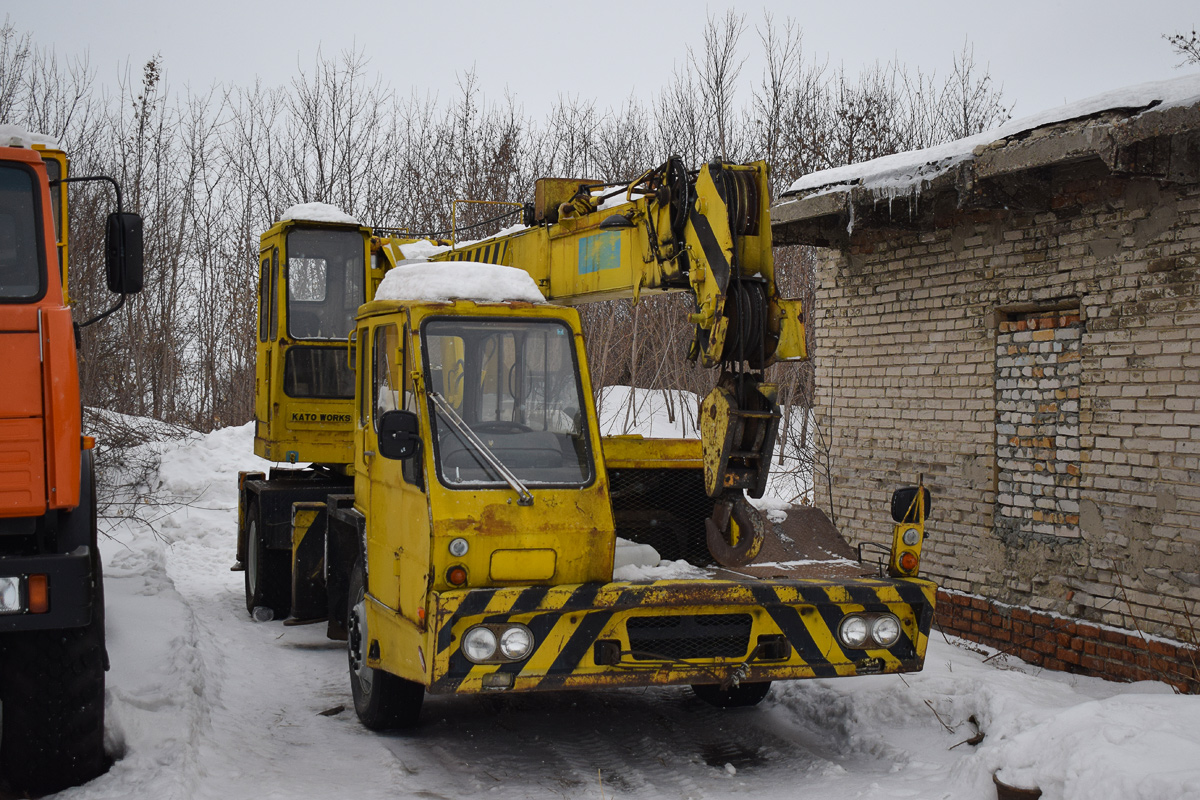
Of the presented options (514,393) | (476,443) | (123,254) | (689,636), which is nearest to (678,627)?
(689,636)

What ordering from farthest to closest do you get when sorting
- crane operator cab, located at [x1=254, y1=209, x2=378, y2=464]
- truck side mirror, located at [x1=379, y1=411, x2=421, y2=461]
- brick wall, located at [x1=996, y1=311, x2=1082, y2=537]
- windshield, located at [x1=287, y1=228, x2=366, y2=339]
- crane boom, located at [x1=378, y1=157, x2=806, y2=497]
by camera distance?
windshield, located at [x1=287, y1=228, x2=366, y2=339] < crane operator cab, located at [x1=254, y1=209, x2=378, y2=464] < brick wall, located at [x1=996, y1=311, x2=1082, y2=537] < crane boom, located at [x1=378, y1=157, x2=806, y2=497] < truck side mirror, located at [x1=379, y1=411, x2=421, y2=461]

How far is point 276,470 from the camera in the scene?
382 inches

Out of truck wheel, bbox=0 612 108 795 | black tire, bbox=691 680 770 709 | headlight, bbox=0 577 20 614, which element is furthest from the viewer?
black tire, bbox=691 680 770 709

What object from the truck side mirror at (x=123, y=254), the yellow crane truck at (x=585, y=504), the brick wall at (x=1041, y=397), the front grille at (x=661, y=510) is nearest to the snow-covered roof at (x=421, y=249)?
the yellow crane truck at (x=585, y=504)

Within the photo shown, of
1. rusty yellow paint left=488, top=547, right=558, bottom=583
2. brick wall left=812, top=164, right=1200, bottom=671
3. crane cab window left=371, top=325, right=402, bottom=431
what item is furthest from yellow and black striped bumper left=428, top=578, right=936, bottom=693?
brick wall left=812, top=164, right=1200, bottom=671

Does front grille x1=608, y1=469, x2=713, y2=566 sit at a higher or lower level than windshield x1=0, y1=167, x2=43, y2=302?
lower

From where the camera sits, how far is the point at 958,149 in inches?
281

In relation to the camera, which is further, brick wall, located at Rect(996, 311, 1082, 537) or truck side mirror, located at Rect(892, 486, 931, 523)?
→ brick wall, located at Rect(996, 311, 1082, 537)

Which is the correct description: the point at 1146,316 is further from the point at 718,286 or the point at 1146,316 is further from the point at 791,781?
the point at 791,781

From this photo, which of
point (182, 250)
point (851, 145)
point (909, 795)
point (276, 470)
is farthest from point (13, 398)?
point (182, 250)

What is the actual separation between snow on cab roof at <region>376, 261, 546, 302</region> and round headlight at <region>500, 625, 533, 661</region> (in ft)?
5.73

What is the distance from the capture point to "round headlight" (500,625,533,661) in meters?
4.80

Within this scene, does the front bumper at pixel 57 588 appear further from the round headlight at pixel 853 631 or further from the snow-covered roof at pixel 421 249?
the snow-covered roof at pixel 421 249

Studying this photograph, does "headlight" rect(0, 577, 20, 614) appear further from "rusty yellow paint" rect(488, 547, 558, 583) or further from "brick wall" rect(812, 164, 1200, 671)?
"brick wall" rect(812, 164, 1200, 671)
